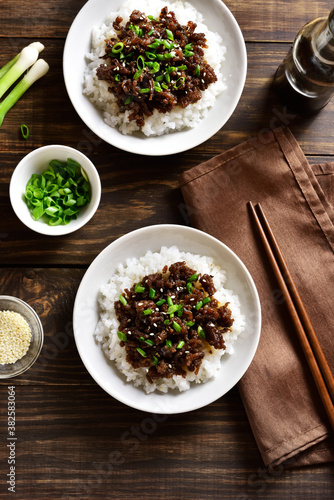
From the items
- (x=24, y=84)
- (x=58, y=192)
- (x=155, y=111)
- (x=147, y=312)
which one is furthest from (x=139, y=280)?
(x=24, y=84)

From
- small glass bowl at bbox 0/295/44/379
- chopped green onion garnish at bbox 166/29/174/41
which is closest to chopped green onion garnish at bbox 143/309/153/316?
small glass bowl at bbox 0/295/44/379

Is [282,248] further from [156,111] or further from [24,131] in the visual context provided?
[24,131]

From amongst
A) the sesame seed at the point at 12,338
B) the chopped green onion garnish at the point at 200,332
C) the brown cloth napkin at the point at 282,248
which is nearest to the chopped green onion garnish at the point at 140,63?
the brown cloth napkin at the point at 282,248

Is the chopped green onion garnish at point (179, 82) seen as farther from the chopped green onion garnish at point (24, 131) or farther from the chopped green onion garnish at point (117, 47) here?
the chopped green onion garnish at point (24, 131)

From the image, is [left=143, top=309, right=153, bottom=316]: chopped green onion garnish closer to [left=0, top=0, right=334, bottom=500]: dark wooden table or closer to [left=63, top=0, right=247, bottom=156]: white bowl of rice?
[left=0, top=0, right=334, bottom=500]: dark wooden table

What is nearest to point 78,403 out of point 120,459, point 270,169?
point 120,459

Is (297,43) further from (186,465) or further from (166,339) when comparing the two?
(186,465)
